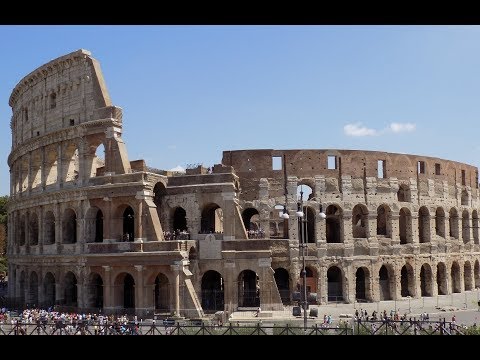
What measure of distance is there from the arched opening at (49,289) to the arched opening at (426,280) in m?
27.5

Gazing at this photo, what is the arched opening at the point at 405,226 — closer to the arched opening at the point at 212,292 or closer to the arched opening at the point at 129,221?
the arched opening at the point at 212,292

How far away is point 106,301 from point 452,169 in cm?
2981

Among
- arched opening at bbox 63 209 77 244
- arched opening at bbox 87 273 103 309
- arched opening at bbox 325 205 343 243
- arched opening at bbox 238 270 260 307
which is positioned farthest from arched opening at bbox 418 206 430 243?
arched opening at bbox 63 209 77 244

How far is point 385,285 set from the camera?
3812cm

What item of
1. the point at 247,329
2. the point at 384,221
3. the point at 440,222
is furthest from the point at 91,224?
the point at 440,222

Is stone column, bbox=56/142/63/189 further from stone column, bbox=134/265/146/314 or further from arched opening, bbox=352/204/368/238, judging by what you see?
arched opening, bbox=352/204/368/238

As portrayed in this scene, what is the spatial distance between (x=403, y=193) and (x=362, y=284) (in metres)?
7.68

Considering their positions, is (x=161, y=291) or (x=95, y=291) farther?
(x=95, y=291)

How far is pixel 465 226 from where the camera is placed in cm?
4553

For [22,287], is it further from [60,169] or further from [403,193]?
[403,193]

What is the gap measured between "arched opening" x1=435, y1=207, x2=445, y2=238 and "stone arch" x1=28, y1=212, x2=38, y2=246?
1230 inches

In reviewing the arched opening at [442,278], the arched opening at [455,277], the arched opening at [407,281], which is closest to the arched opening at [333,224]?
the arched opening at [407,281]

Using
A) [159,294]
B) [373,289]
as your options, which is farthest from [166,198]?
[373,289]
